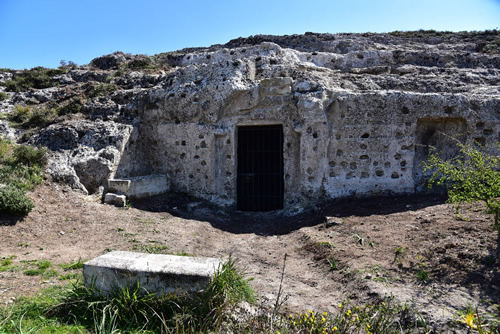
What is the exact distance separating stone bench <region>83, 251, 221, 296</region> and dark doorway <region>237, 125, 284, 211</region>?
584 cm

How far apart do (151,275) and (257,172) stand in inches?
250

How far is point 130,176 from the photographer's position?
32.4 ft

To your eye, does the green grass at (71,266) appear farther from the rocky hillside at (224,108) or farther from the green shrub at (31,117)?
the green shrub at (31,117)

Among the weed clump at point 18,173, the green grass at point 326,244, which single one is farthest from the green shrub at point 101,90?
the green grass at point 326,244

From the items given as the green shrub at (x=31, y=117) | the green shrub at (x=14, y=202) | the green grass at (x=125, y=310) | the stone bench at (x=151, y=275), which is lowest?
the green grass at (x=125, y=310)

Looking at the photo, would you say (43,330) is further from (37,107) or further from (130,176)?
(37,107)

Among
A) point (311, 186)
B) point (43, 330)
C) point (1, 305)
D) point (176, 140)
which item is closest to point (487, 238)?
point (311, 186)

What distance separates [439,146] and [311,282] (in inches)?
236

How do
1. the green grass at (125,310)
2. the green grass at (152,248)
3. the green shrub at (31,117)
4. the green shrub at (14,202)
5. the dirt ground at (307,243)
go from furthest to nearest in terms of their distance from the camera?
the green shrub at (31,117), the green shrub at (14,202), the green grass at (152,248), the dirt ground at (307,243), the green grass at (125,310)

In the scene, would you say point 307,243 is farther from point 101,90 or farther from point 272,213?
point 101,90

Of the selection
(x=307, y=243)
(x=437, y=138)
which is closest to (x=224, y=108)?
(x=307, y=243)

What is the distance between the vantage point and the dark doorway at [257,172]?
32.6ft

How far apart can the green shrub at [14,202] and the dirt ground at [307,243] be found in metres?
0.18

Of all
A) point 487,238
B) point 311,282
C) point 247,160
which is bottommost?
point 311,282
